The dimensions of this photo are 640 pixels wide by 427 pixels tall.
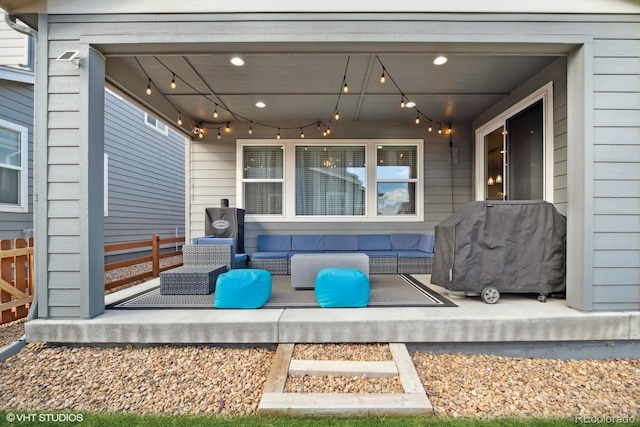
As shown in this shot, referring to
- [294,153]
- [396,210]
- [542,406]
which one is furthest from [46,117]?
[396,210]

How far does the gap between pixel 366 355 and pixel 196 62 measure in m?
3.95

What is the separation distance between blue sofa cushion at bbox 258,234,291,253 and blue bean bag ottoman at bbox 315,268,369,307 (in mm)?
2680

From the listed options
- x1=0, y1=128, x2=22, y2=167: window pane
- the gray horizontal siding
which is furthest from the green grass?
x1=0, y1=128, x2=22, y2=167: window pane

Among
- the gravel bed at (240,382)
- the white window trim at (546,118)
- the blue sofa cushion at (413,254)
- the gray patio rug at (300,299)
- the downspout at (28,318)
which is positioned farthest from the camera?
the blue sofa cushion at (413,254)

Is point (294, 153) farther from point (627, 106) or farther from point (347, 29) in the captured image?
point (627, 106)

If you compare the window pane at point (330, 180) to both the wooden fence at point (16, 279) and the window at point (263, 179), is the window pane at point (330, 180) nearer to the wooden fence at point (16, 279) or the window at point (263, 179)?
the window at point (263, 179)

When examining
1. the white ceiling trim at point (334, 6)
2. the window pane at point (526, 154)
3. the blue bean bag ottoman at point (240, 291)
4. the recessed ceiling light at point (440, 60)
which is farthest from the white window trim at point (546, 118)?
the blue bean bag ottoman at point (240, 291)

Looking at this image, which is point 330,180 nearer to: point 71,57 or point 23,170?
point 71,57

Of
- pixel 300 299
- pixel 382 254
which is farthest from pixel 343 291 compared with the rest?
pixel 382 254

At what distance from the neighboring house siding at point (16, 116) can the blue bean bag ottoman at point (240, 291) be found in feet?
15.0

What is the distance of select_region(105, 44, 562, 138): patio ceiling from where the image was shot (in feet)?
12.0

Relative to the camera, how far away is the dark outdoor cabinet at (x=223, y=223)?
5353 millimetres

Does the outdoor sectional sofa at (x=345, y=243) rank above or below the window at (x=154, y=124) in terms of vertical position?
below

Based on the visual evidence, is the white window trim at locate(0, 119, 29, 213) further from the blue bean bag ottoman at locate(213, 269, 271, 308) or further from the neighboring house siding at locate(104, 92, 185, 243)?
the blue bean bag ottoman at locate(213, 269, 271, 308)
